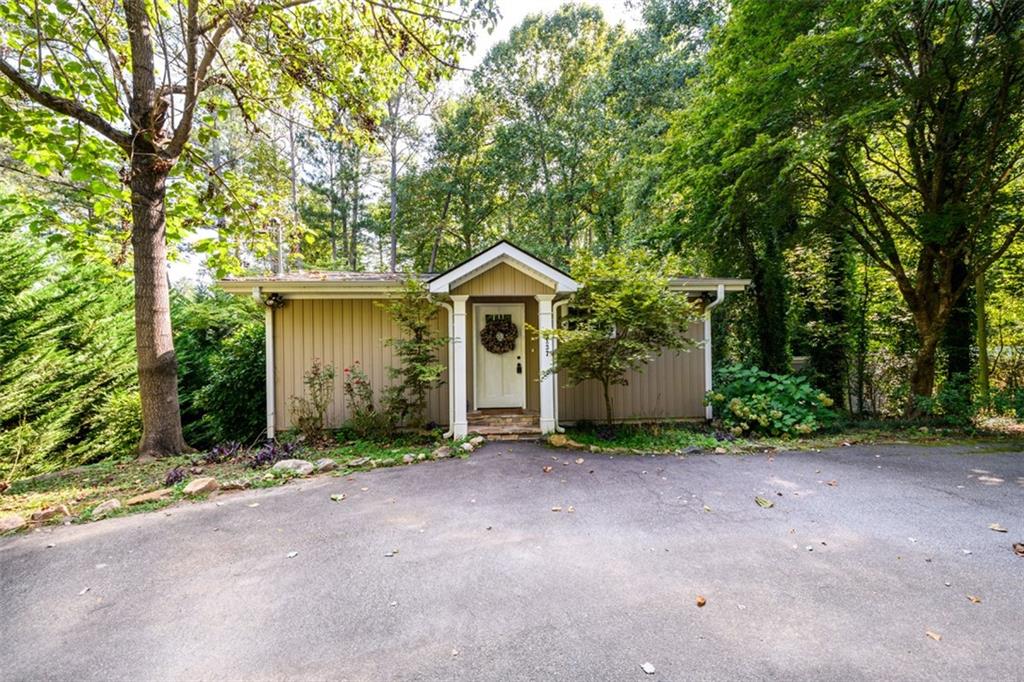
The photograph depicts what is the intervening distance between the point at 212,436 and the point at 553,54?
15502 millimetres

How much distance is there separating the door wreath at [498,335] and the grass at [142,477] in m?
2.00

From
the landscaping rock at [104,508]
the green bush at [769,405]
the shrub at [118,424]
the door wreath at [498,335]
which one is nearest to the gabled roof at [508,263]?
the door wreath at [498,335]

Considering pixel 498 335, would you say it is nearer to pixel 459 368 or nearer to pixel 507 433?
pixel 459 368

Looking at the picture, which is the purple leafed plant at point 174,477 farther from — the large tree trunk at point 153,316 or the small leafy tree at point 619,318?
the small leafy tree at point 619,318

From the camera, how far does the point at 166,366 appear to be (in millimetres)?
5594

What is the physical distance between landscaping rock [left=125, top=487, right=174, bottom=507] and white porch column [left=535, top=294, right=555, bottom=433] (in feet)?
14.8

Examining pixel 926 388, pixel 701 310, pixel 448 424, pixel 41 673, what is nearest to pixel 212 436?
pixel 448 424

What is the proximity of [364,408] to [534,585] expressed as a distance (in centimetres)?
496

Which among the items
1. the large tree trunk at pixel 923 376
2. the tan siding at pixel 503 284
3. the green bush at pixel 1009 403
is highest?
the tan siding at pixel 503 284

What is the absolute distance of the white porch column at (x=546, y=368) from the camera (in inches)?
245

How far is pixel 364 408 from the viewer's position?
22.4ft

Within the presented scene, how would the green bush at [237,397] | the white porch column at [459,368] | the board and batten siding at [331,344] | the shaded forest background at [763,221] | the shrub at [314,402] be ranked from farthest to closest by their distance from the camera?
the green bush at [237,397], the board and batten siding at [331,344], the shrub at [314,402], the white porch column at [459,368], the shaded forest background at [763,221]

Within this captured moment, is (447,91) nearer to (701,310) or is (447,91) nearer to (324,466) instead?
(701,310)

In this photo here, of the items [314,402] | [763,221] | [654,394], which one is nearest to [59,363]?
[314,402]
